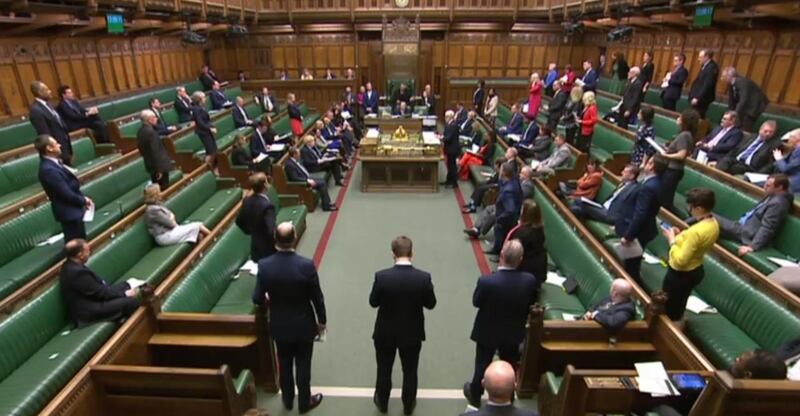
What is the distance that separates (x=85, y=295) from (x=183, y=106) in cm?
753

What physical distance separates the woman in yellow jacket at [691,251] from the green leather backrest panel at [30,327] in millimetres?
4586

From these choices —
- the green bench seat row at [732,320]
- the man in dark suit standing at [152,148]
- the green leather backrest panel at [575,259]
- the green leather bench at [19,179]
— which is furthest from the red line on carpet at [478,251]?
the green leather bench at [19,179]

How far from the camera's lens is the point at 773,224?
Result: 4414 mm

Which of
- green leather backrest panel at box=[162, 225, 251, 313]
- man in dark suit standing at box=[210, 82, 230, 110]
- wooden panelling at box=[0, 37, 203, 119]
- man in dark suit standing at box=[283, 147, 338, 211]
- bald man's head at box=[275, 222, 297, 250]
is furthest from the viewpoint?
man in dark suit standing at box=[210, 82, 230, 110]

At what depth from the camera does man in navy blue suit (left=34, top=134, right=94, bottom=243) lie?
4.14 m

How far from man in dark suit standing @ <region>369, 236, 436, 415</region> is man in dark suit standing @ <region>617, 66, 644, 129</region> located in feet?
21.9

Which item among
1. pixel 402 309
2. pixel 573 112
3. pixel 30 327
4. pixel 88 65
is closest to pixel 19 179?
pixel 30 327

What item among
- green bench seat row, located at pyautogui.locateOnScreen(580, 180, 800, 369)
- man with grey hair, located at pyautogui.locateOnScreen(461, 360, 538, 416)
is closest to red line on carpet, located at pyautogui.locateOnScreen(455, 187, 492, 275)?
green bench seat row, located at pyautogui.locateOnScreen(580, 180, 800, 369)

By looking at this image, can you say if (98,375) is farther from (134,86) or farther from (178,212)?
(134,86)

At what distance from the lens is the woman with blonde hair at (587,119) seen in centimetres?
790

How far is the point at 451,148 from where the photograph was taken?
878 cm

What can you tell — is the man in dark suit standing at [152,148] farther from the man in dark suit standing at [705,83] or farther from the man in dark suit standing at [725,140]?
the man in dark suit standing at [705,83]

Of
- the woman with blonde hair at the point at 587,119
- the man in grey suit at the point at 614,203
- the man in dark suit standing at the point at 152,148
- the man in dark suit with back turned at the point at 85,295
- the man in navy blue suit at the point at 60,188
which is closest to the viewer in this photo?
the man in dark suit with back turned at the point at 85,295

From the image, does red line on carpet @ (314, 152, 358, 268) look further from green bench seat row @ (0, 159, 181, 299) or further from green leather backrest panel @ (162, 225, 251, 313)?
green bench seat row @ (0, 159, 181, 299)
